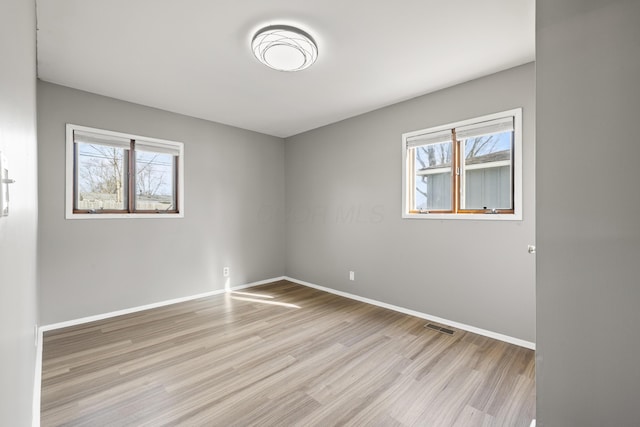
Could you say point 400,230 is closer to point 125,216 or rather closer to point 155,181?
point 155,181

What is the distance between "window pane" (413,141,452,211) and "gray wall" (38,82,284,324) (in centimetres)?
251

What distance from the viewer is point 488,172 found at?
9.31 feet

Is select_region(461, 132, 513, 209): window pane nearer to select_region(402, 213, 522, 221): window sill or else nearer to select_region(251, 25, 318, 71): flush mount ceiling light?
select_region(402, 213, 522, 221): window sill

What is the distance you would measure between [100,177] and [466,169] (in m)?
4.14

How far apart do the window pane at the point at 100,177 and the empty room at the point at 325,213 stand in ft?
0.09

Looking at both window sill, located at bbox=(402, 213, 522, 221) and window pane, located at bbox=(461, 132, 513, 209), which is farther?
window pane, located at bbox=(461, 132, 513, 209)

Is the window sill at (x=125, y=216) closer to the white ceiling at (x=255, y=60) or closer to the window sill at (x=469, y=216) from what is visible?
the white ceiling at (x=255, y=60)

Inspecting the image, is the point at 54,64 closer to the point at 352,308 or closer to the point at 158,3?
the point at 158,3

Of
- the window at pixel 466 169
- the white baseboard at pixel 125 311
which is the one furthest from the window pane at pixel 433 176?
the white baseboard at pixel 125 311

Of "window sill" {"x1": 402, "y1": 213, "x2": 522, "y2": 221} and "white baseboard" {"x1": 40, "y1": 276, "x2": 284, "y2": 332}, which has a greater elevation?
"window sill" {"x1": 402, "y1": 213, "x2": 522, "y2": 221}

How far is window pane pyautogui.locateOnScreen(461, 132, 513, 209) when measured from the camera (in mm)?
2715

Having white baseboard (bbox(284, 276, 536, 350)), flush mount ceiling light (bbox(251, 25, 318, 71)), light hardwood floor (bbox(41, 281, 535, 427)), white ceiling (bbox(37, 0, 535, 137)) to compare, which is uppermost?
white ceiling (bbox(37, 0, 535, 137))

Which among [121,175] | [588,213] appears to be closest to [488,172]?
[588,213]

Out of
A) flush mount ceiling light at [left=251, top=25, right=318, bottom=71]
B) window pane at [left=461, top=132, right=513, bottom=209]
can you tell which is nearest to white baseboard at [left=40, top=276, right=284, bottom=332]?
flush mount ceiling light at [left=251, top=25, right=318, bottom=71]
